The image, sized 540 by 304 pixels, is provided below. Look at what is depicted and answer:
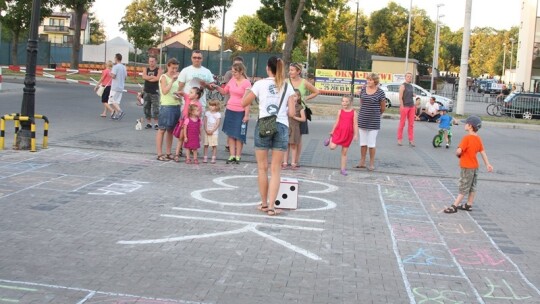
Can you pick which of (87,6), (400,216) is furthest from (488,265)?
(87,6)

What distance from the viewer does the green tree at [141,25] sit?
68.6 m

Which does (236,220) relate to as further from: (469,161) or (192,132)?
(192,132)

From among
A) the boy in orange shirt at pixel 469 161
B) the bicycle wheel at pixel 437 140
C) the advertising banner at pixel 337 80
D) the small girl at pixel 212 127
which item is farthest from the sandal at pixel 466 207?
the advertising banner at pixel 337 80

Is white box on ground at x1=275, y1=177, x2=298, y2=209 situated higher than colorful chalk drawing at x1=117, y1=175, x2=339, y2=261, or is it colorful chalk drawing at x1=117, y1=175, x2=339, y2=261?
white box on ground at x1=275, y1=177, x2=298, y2=209

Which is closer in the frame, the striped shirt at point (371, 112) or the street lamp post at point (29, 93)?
the street lamp post at point (29, 93)

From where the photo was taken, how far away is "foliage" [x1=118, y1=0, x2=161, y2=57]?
6860cm

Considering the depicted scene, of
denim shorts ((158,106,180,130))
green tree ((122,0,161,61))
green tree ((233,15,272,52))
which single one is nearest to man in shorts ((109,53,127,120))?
denim shorts ((158,106,180,130))

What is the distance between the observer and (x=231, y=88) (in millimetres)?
11555

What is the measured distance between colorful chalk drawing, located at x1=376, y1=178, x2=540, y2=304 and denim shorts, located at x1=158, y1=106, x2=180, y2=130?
3.88 metres

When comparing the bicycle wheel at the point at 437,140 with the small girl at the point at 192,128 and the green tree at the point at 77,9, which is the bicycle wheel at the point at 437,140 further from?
the green tree at the point at 77,9

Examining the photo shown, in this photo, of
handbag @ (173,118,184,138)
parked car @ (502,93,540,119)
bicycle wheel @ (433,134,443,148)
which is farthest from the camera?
parked car @ (502,93,540,119)

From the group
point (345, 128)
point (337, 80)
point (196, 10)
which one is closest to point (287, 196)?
point (345, 128)

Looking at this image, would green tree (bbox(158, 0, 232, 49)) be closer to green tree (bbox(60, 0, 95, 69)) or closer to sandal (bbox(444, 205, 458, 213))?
green tree (bbox(60, 0, 95, 69))

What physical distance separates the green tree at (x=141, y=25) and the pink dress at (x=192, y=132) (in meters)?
44.0
